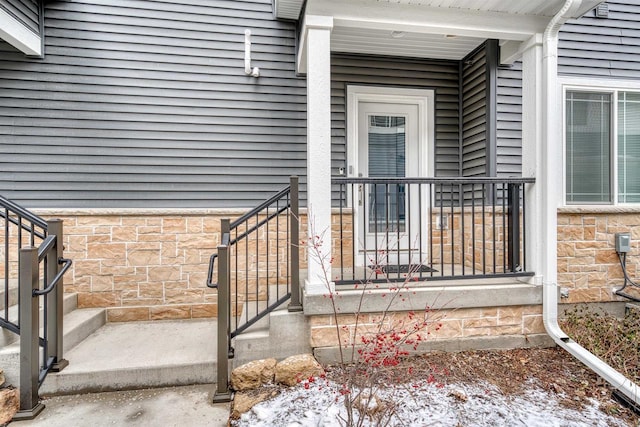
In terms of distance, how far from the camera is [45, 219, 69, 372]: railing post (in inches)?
96.5

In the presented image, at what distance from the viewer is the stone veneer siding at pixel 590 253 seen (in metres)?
→ 3.57

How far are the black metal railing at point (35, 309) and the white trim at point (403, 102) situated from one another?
2817 mm

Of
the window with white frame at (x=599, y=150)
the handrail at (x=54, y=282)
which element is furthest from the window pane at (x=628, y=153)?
the handrail at (x=54, y=282)

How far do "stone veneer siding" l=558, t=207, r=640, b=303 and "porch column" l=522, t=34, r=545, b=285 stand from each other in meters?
0.83

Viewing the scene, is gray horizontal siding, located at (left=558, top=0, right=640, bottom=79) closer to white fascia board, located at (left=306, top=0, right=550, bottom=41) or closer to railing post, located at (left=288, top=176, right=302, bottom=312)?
white fascia board, located at (left=306, top=0, right=550, bottom=41)

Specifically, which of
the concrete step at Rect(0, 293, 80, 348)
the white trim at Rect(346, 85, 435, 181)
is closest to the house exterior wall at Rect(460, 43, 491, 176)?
the white trim at Rect(346, 85, 435, 181)

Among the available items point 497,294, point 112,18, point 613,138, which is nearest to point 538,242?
point 497,294

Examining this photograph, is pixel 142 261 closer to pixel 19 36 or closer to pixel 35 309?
pixel 35 309

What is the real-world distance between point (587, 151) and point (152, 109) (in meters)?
4.75

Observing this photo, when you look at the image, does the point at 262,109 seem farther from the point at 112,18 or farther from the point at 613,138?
the point at 613,138

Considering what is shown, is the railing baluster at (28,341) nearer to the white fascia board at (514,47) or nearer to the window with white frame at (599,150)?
the white fascia board at (514,47)

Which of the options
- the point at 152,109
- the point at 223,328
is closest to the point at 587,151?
the point at 223,328

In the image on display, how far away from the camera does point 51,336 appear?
2461mm

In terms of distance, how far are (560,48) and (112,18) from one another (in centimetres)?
489
